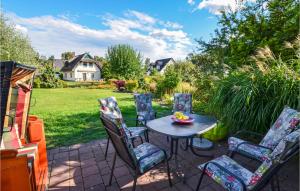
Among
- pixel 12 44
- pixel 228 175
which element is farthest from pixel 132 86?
pixel 228 175

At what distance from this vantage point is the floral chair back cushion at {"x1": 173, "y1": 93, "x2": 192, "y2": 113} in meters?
3.73

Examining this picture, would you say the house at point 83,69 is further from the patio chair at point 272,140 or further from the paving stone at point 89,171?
the patio chair at point 272,140

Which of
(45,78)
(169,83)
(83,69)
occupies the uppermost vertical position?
(83,69)

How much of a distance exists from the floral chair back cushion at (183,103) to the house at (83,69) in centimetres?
2950

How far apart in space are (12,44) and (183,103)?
14.5 meters

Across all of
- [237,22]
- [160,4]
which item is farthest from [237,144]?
[160,4]

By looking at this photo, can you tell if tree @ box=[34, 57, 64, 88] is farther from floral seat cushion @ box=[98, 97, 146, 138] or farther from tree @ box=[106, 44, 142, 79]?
floral seat cushion @ box=[98, 97, 146, 138]

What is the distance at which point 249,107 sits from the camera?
277 cm

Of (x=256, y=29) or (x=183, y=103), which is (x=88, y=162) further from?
(x=256, y=29)

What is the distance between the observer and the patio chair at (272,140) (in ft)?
6.67

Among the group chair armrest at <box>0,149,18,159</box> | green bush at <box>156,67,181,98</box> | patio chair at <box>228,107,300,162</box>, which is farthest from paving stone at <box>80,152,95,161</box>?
green bush at <box>156,67,181,98</box>

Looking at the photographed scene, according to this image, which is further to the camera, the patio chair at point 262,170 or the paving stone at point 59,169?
the paving stone at point 59,169

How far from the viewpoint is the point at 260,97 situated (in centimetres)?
280

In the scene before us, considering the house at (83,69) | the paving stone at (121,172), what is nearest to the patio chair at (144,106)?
the paving stone at (121,172)
